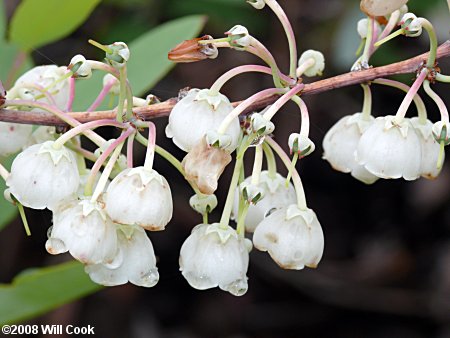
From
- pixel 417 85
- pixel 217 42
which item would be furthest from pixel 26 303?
pixel 417 85

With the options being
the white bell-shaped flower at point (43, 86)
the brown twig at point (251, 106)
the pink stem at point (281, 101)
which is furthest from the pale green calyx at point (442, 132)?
the white bell-shaped flower at point (43, 86)

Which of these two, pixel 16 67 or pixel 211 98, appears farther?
pixel 16 67

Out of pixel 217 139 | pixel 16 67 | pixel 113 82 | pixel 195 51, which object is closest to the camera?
pixel 217 139

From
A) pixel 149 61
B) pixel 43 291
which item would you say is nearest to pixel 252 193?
pixel 43 291

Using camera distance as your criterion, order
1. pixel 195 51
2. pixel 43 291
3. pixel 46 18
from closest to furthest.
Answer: pixel 195 51 → pixel 43 291 → pixel 46 18

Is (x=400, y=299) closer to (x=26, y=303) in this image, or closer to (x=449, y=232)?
(x=449, y=232)

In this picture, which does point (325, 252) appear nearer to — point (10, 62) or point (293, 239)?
point (10, 62)

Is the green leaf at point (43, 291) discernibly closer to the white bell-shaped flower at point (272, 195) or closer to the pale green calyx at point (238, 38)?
the white bell-shaped flower at point (272, 195)
